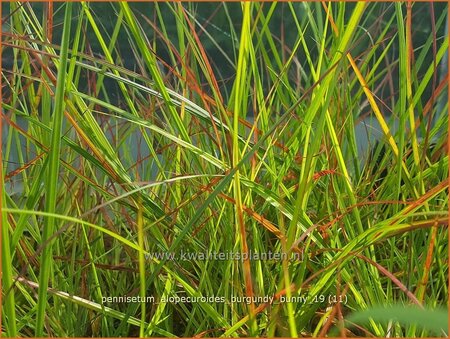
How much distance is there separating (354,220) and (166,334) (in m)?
0.17

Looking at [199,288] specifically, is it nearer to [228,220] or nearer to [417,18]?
[228,220]

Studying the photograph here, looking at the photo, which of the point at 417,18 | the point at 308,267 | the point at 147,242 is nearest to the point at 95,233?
the point at 147,242

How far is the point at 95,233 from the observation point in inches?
20.7

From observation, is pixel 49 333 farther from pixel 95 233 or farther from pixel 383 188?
pixel 383 188

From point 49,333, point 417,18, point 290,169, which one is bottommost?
point 49,333

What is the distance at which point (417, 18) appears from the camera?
0.87 meters

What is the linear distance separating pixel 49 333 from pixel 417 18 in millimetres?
669

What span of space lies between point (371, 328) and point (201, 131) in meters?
0.20

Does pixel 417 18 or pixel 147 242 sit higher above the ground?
pixel 417 18

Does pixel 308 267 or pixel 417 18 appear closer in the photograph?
pixel 308 267

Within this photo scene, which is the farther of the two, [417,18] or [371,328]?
[417,18]

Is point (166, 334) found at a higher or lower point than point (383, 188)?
lower

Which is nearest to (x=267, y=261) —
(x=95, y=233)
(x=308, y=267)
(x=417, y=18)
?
(x=308, y=267)

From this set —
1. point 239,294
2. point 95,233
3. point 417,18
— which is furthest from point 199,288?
point 417,18
